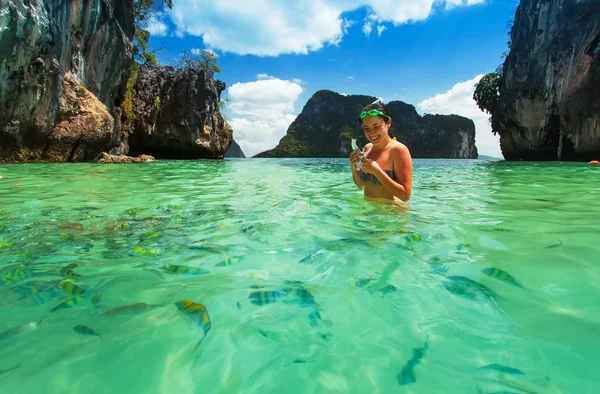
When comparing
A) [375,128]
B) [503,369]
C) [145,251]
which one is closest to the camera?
[503,369]

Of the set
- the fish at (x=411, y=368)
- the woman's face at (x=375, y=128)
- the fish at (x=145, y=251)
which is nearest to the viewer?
the fish at (x=411, y=368)

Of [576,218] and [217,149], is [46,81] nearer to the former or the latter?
[576,218]

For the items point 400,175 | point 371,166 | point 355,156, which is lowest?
point 400,175

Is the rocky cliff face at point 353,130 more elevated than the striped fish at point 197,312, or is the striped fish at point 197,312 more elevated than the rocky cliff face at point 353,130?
the rocky cliff face at point 353,130

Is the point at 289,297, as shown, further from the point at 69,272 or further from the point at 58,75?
the point at 58,75

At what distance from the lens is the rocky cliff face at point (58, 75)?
390 inches

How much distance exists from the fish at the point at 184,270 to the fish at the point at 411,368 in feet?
3.87

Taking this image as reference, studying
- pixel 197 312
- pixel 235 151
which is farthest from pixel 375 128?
pixel 235 151

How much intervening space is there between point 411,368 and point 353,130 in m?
124

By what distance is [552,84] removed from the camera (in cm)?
2320

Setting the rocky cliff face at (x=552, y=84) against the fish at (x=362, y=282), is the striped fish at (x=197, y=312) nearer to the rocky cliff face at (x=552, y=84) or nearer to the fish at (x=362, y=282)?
the fish at (x=362, y=282)

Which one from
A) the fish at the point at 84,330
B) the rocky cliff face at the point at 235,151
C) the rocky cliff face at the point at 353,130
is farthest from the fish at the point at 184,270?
the rocky cliff face at the point at 235,151

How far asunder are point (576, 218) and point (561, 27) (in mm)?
27630

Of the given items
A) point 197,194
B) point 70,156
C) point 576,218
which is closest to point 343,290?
point 576,218
